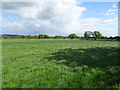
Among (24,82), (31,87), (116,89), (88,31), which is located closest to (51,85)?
(31,87)

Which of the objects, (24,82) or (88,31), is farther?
(88,31)

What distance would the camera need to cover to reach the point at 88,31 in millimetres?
159875

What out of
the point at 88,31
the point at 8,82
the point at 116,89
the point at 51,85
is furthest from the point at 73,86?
the point at 88,31

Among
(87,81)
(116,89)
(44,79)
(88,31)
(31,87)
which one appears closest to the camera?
(116,89)

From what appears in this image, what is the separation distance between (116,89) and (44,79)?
4.03 metres

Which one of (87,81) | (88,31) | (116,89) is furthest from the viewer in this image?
(88,31)

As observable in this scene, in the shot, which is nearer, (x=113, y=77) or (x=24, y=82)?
(x=24, y=82)

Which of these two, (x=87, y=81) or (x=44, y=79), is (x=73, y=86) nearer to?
(x=87, y=81)

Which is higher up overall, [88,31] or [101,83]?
[88,31]

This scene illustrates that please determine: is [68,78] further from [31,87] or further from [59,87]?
[31,87]

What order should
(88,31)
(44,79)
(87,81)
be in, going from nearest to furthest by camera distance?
(87,81)
(44,79)
(88,31)

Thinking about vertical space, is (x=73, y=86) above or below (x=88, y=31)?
below

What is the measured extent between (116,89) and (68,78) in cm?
273

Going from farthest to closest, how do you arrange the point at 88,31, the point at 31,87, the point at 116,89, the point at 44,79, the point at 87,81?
the point at 88,31 → the point at 44,79 → the point at 87,81 → the point at 31,87 → the point at 116,89
